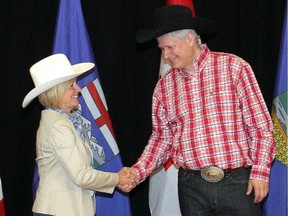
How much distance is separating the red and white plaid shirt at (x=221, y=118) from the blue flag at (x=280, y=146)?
3.36 ft

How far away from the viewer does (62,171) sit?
2564 millimetres

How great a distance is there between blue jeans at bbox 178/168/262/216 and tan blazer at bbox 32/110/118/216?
52 centimetres

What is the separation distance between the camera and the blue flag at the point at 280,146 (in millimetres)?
3492

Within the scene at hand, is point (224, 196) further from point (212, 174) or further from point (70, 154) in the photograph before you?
point (70, 154)


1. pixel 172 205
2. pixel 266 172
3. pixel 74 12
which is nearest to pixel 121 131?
pixel 172 205

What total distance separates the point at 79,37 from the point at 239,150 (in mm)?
1532

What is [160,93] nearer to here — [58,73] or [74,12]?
[58,73]

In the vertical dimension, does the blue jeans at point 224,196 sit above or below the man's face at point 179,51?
below

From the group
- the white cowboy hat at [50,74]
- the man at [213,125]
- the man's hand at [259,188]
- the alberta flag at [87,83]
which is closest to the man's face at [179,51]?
the man at [213,125]

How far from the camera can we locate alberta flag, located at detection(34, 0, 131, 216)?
3445 millimetres

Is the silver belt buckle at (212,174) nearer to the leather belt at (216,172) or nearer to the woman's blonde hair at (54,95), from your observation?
the leather belt at (216,172)

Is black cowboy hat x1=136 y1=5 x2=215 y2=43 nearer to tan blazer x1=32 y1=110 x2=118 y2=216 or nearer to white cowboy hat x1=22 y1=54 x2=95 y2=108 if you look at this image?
white cowboy hat x1=22 y1=54 x2=95 y2=108

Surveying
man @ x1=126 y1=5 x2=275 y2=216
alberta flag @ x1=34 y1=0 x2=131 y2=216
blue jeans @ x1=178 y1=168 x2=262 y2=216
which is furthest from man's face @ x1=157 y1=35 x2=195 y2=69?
alberta flag @ x1=34 y1=0 x2=131 y2=216

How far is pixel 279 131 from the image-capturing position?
3.50 metres
